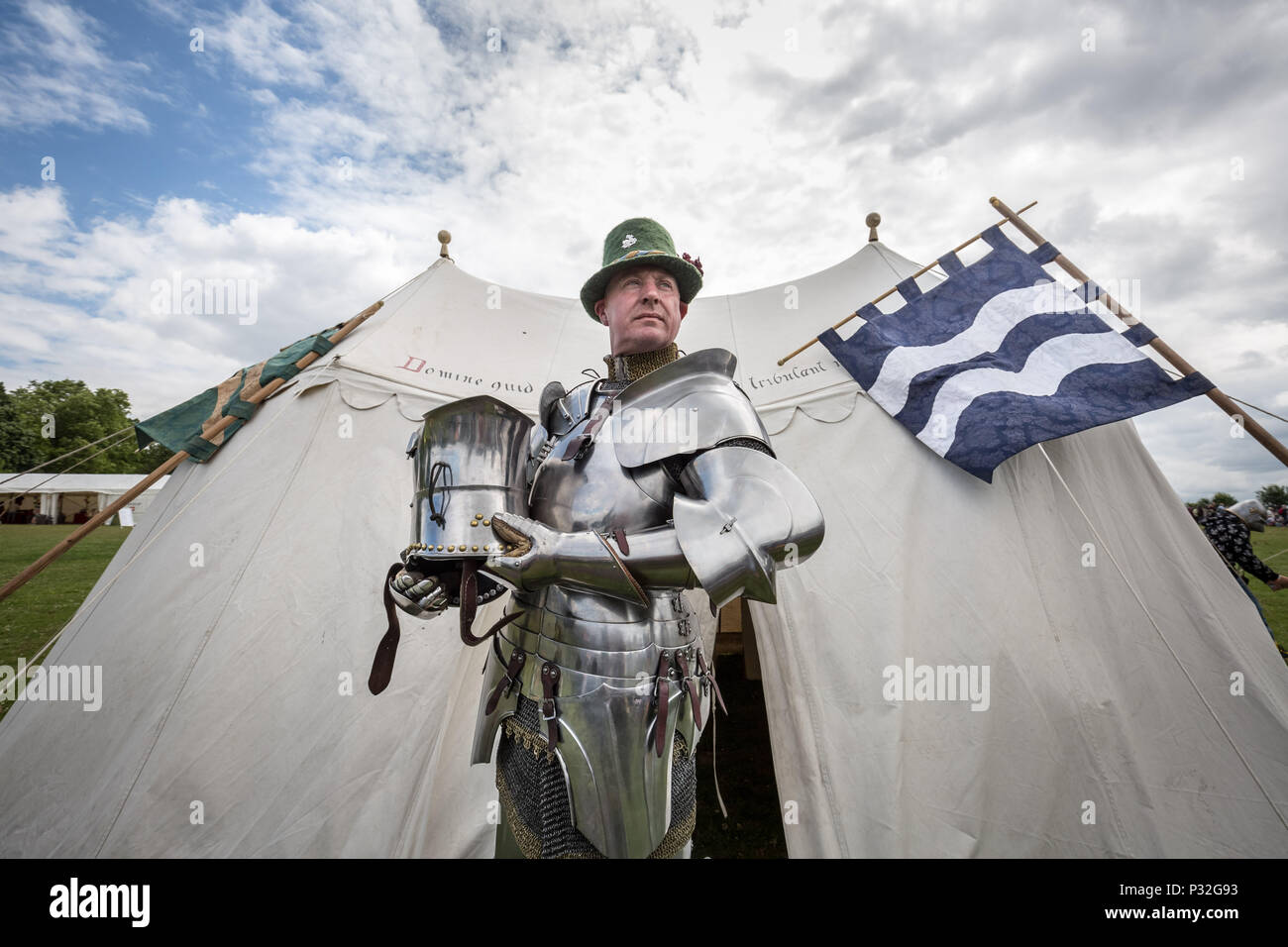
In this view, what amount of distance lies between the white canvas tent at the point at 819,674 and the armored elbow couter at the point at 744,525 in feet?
5.61

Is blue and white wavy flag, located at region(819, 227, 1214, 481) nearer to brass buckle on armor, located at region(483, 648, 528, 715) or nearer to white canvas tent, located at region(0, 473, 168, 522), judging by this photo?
brass buckle on armor, located at region(483, 648, 528, 715)

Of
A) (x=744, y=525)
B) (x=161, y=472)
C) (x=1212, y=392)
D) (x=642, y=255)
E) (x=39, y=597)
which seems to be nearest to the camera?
(x=744, y=525)

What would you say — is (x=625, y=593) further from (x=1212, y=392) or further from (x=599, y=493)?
(x=1212, y=392)

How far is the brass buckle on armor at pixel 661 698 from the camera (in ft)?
5.01

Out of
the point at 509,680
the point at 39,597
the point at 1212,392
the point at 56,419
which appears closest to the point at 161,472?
the point at 509,680

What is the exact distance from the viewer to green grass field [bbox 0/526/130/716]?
5.85 metres

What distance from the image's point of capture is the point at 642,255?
1.95 metres

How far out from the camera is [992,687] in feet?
8.73

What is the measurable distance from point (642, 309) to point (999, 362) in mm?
2489

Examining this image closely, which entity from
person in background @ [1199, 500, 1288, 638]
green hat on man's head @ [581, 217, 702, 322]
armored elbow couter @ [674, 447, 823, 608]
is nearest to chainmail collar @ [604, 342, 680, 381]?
green hat on man's head @ [581, 217, 702, 322]

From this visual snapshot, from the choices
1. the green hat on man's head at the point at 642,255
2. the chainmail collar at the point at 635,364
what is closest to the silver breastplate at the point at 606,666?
the chainmail collar at the point at 635,364

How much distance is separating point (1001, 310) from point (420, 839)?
14.9ft
